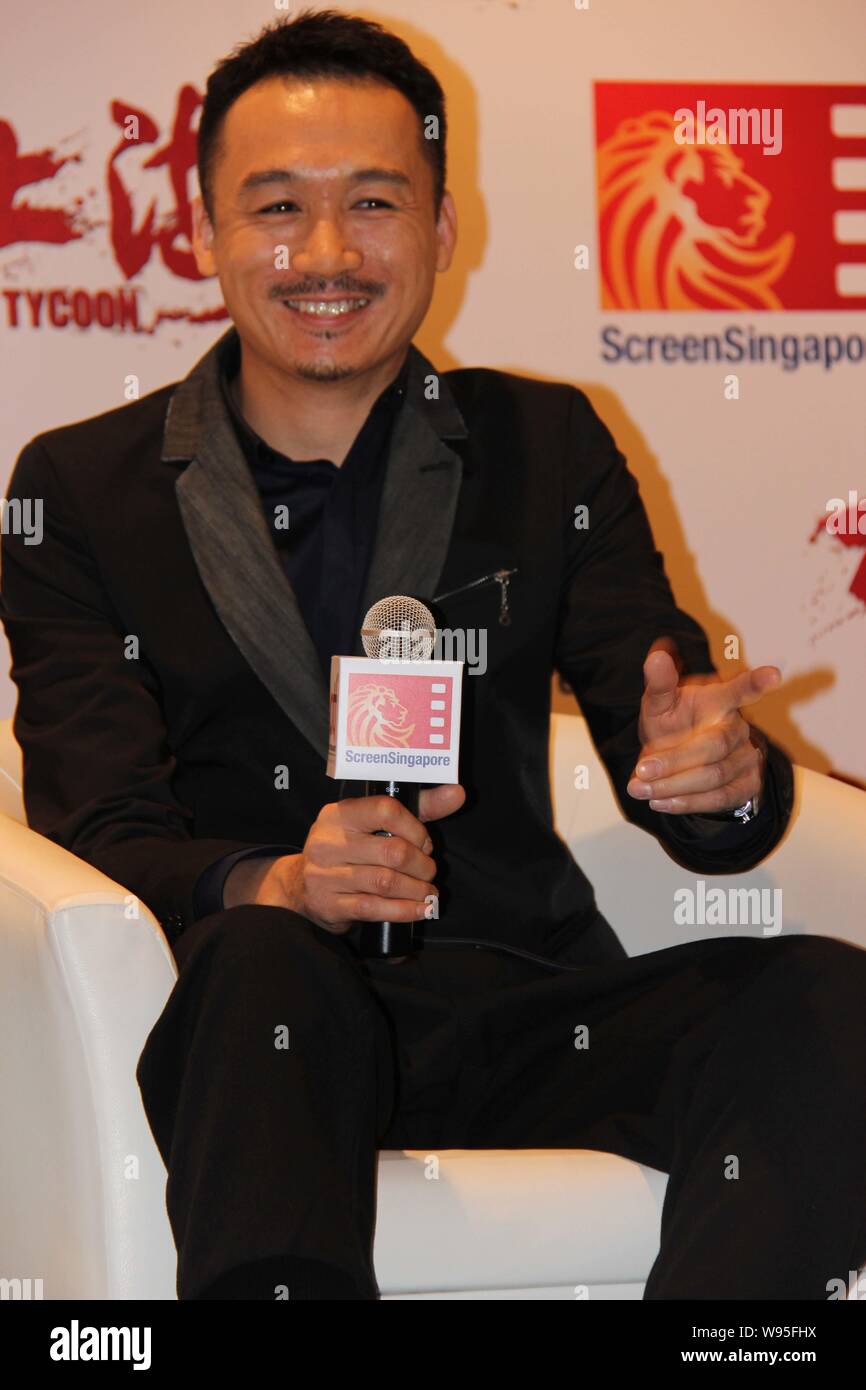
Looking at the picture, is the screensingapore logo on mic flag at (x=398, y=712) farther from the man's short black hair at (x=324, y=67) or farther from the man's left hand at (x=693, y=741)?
the man's short black hair at (x=324, y=67)

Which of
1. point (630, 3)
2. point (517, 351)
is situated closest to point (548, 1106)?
point (517, 351)

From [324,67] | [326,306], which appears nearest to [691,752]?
[326,306]

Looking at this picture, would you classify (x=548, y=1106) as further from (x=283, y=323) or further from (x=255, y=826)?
(x=283, y=323)

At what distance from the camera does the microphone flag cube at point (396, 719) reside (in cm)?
136

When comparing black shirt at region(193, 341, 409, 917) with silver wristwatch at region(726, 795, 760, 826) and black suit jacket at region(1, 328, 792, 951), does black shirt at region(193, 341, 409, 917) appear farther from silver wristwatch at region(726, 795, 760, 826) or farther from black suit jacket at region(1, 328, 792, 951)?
silver wristwatch at region(726, 795, 760, 826)

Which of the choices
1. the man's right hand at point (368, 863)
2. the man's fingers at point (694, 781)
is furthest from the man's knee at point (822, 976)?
the man's right hand at point (368, 863)

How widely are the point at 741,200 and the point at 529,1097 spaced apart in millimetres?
2453

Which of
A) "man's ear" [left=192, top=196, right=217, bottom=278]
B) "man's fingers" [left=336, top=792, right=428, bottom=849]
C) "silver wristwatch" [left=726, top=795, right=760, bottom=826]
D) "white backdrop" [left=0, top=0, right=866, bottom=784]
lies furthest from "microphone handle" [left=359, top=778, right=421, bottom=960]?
"white backdrop" [left=0, top=0, right=866, bottom=784]

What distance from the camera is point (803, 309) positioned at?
11.5 feet

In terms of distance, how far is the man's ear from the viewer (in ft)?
6.77

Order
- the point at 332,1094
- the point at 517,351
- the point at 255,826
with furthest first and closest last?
the point at 517,351, the point at 255,826, the point at 332,1094

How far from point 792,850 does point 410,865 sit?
67 centimetres

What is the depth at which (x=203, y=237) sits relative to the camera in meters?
2.09

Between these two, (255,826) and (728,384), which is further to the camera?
(728,384)
